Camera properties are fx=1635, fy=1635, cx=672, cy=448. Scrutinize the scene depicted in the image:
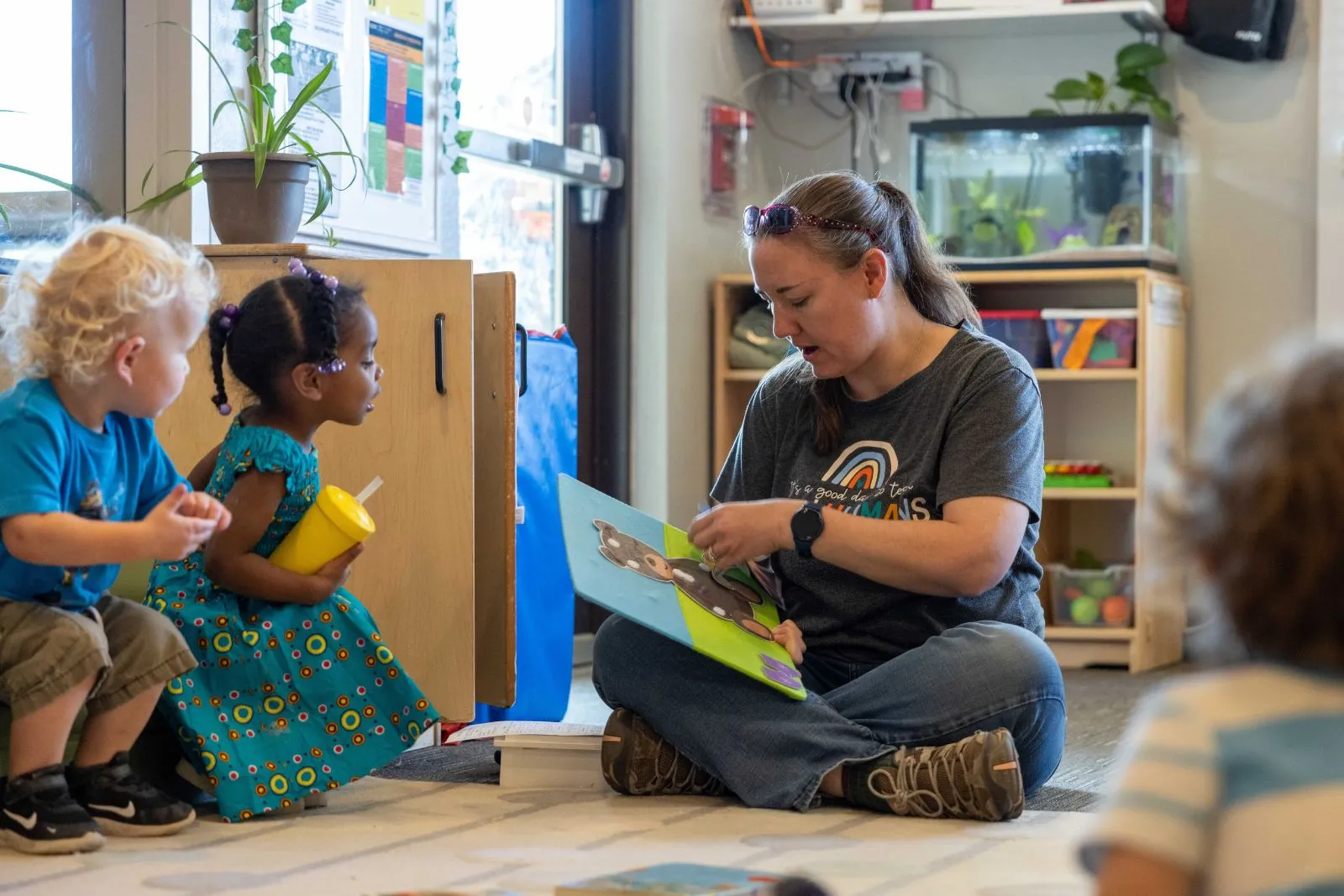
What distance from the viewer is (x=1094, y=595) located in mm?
3605

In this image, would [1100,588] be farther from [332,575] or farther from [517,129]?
[332,575]

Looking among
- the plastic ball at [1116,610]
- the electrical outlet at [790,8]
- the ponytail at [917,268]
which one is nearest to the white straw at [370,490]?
the ponytail at [917,268]

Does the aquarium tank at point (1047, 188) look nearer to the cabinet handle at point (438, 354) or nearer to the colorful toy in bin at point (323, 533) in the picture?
the cabinet handle at point (438, 354)

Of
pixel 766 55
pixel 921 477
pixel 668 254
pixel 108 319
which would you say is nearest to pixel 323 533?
pixel 108 319

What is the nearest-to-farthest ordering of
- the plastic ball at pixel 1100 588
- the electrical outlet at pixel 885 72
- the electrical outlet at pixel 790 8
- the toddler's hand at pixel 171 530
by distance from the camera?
1. the toddler's hand at pixel 171 530
2. the plastic ball at pixel 1100 588
3. the electrical outlet at pixel 790 8
4. the electrical outlet at pixel 885 72

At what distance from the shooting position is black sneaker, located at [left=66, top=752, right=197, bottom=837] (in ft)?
5.51

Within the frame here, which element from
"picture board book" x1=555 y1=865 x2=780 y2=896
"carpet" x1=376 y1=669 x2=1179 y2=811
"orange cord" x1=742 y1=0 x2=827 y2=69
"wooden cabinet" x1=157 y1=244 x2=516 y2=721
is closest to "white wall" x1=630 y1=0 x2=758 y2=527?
"orange cord" x1=742 y1=0 x2=827 y2=69

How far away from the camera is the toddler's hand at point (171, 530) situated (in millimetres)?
1558

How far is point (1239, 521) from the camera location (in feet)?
2.32

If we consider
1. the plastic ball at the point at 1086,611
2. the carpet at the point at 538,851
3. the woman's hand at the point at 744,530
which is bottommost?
the plastic ball at the point at 1086,611

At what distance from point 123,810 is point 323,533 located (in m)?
0.36

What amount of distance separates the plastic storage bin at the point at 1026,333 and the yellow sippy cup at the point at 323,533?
2128 millimetres

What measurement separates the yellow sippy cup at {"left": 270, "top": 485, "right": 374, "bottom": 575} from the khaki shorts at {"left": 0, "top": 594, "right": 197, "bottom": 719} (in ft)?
0.56

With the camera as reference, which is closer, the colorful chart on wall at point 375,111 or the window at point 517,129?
the colorful chart on wall at point 375,111
